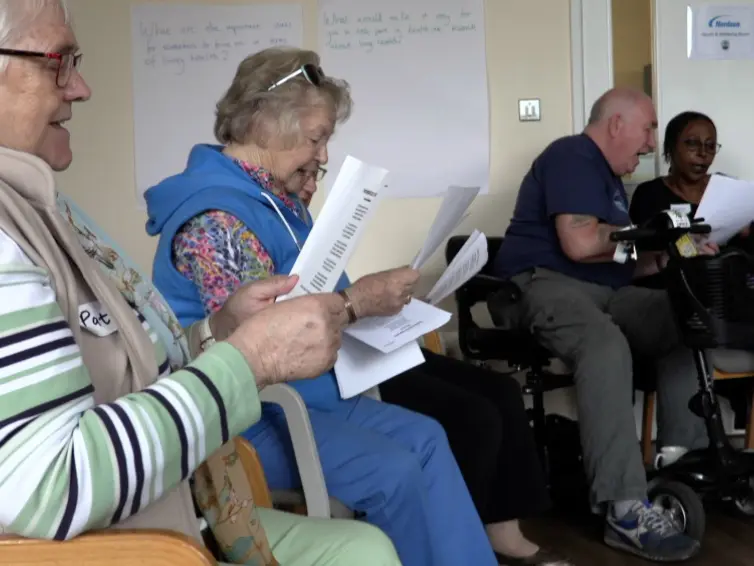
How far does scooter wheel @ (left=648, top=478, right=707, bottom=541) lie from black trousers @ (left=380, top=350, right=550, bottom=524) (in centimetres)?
49

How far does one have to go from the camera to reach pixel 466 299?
8.89ft

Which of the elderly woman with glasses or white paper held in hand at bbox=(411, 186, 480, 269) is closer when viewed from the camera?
the elderly woman with glasses

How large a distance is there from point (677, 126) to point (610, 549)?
1.52 metres

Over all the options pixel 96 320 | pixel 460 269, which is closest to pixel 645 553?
pixel 460 269

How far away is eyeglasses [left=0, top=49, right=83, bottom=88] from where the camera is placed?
2.95 ft

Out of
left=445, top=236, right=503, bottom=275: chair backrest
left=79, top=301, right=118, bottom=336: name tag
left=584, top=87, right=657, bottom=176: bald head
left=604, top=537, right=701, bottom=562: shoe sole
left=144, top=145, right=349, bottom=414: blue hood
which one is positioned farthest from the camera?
left=445, top=236, right=503, bottom=275: chair backrest

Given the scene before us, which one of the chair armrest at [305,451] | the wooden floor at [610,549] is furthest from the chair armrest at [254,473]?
the wooden floor at [610,549]

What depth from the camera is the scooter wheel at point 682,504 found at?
89.4 inches

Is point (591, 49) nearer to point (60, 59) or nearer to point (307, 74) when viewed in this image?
point (307, 74)

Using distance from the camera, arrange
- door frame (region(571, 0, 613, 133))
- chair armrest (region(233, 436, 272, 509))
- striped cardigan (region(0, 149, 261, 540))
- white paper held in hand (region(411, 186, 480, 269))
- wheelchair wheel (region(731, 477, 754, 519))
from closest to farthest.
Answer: striped cardigan (region(0, 149, 261, 540)), chair armrest (region(233, 436, 272, 509)), white paper held in hand (region(411, 186, 480, 269)), wheelchair wheel (region(731, 477, 754, 519)), door frame (region(571, 0, 613, 133))

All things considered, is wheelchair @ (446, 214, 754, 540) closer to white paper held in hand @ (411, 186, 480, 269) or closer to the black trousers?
the black trousers

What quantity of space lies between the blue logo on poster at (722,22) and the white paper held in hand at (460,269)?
199 centimetres

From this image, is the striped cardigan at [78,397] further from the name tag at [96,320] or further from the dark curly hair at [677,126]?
the dark curly hair at [677,126]

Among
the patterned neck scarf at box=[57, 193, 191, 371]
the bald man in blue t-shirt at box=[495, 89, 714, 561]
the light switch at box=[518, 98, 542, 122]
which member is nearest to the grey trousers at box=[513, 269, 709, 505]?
the bald man in blue t-shirt at box=[495, 89, 714, 561]
